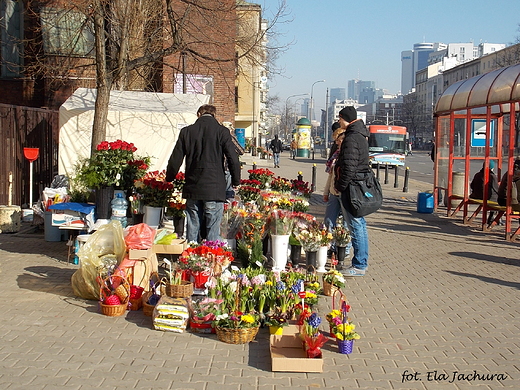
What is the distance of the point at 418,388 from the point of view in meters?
4.75

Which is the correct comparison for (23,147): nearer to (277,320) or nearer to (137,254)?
(137,254)

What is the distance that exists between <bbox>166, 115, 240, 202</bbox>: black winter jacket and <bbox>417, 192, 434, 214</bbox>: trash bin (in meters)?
9.16

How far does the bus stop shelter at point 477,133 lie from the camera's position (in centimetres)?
1234

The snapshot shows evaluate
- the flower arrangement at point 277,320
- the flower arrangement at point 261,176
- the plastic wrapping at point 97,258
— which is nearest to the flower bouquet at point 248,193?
the flower arrangement at point 261,176

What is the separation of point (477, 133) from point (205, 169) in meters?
10.6

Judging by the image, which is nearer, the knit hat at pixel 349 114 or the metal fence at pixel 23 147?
the knit hat at pixel 349 114

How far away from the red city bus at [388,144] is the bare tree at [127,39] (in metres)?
15.4

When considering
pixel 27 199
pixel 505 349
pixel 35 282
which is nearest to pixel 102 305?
pixel 35 282

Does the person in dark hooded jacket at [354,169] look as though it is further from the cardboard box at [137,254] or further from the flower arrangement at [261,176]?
the flower arrangement at [261,176]

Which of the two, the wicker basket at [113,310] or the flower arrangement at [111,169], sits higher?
the flower arrangement at [111,169]

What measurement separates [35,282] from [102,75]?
5.18m

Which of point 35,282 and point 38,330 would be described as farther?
point 35,282

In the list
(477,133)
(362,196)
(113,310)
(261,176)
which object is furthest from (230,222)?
(477,133)

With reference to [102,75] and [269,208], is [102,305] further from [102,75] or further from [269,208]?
[102,75]
